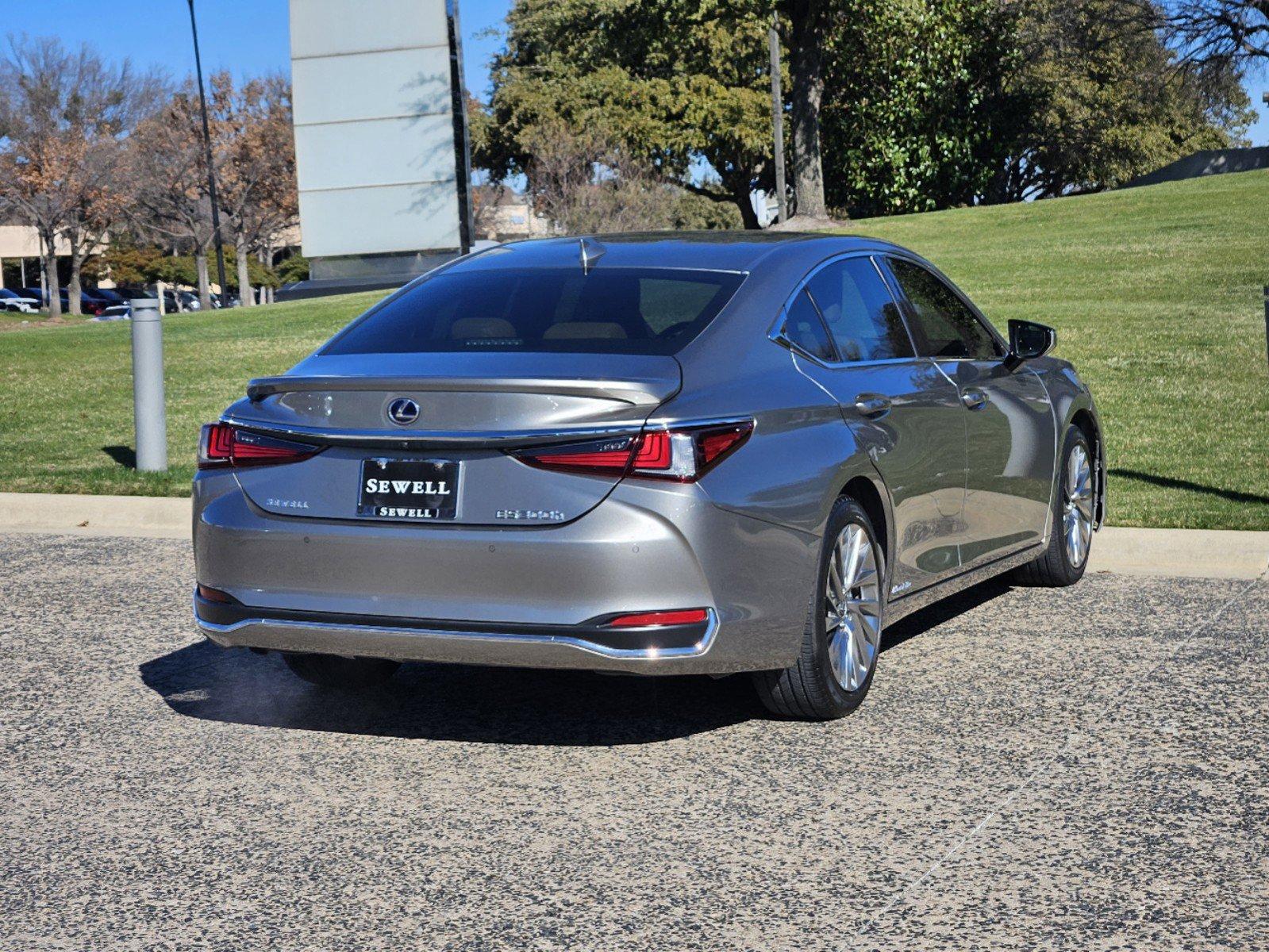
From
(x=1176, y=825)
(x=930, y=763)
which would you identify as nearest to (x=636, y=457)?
(x=930, y=763)

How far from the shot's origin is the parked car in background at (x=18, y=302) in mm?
72250

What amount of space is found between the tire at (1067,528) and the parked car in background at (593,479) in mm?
1733

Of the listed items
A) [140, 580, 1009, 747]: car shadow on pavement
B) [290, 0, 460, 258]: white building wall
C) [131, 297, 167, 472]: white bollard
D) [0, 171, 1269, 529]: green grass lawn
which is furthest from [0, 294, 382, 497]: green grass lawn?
[140, 580, 1009, 747]: car shadow on pavement

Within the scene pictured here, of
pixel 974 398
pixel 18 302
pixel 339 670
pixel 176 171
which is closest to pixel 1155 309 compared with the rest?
pixel 974 398

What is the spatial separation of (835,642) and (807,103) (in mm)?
32069

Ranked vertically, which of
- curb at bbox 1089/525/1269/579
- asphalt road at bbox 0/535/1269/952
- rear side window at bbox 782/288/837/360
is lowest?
asphalt road at bbox 0/535/1269/952

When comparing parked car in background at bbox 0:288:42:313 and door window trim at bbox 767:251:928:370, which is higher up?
parked car in background at bbox 0:288:42:313

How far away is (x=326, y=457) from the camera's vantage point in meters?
4.95

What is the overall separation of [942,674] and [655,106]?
50.2 metres

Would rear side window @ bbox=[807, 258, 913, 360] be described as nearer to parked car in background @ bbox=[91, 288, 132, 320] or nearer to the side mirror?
the side mirror

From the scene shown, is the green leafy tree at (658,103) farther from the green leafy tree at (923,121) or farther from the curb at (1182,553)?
the curb at (1182,553)

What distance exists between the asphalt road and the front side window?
3.96 ft

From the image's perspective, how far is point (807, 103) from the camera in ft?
119

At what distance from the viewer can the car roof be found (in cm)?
584
